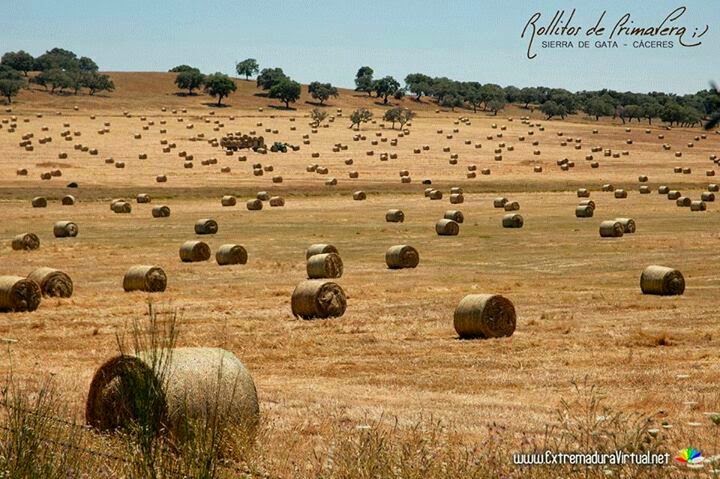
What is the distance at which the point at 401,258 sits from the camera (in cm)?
3616

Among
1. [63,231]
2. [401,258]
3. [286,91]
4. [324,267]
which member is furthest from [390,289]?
[286,91]

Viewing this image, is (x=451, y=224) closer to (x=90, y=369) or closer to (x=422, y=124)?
(x=90, y=369)

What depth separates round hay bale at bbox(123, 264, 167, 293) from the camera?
30625 mm

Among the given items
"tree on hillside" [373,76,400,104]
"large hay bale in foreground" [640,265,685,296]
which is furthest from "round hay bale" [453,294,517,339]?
"tree on hillside" [373,76,400,104]

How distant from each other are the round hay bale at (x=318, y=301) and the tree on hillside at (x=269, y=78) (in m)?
152

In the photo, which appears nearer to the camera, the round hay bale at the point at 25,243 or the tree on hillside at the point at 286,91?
the round hay bale at the point at 25,243

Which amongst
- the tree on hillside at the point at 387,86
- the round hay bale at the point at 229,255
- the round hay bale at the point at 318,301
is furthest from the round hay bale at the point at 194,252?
the tree on hillside at the point at 387,86

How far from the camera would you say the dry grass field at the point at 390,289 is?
57.3 feet

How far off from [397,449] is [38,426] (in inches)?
127

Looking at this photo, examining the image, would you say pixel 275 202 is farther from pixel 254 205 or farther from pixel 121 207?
pixel 121 207

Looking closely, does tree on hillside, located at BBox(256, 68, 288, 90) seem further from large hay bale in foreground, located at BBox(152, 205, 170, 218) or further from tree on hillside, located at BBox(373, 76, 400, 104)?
large hay bale in foreground, located at BBox(152, 205, 170, 218)

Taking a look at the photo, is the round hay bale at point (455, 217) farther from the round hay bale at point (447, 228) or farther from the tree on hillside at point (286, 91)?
the tree on hillside at point (286, 91)

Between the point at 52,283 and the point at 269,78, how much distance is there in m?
157

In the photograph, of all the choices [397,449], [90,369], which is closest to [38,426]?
[397,449]
